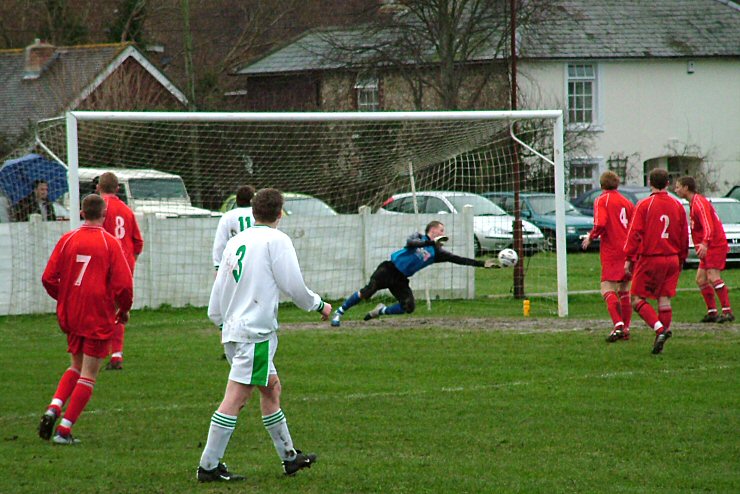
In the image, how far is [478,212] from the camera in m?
20.4

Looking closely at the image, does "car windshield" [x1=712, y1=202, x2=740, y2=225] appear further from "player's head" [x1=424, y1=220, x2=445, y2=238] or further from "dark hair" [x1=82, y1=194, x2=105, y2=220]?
"dark hair" [x1=82, y1=194, x2=105, y2=220]

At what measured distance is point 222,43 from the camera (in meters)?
42.2

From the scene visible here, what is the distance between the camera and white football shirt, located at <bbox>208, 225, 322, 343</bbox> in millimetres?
6426

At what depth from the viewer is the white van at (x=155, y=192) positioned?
63.8 ft

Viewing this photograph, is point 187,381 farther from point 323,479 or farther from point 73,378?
point 323,479

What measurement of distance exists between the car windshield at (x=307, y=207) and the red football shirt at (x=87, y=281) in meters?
12.4

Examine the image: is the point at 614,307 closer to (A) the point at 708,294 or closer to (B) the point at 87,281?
(A) the point at 708,294

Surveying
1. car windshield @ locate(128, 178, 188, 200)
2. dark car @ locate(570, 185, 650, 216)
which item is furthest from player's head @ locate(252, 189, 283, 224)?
dark car @ locate(570, 185, 650, 216)

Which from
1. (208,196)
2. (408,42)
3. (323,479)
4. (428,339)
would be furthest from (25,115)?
(323,479)

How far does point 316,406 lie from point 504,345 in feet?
13.3

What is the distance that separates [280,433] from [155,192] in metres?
13.9

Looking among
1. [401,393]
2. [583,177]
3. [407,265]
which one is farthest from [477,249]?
[583,177]

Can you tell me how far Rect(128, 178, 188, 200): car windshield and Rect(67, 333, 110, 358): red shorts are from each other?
1179cm

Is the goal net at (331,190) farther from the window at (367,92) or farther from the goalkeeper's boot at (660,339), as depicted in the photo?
the window at (367,92)
